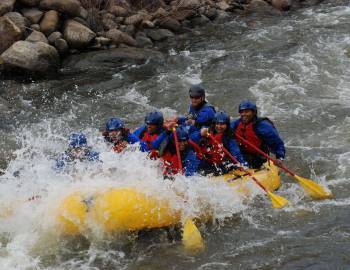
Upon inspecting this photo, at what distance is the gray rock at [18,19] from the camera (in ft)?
44.5

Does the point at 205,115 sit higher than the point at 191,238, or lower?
higher

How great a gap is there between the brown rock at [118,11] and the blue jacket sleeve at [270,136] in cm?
966

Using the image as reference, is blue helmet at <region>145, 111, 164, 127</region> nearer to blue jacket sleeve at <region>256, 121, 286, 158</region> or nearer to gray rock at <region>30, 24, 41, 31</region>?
blue jacket sleeve at <region>256, 121, 286, 158</region>

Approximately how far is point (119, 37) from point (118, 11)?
1.86 meters

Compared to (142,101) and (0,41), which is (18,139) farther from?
(0,41)

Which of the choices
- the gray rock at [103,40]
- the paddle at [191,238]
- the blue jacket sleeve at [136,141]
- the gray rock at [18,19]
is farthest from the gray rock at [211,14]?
the paddle at [191,238]

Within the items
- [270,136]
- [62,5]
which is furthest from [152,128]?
[62,5]

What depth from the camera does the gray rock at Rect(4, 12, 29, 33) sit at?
13.6 m

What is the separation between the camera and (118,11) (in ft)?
52.9

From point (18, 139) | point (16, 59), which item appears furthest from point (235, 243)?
point (16, 59)

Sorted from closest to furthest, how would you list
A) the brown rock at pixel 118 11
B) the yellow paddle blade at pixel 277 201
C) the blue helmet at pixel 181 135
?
the yellow paddle blade at pixel 277 201 < the blue helmet at pixel 181 135 < the brown rock at pixel 118 11

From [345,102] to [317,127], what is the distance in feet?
4.16

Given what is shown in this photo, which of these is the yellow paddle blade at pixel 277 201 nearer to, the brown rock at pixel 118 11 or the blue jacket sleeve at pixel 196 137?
the blue jacket sleeve at pixel 196 137

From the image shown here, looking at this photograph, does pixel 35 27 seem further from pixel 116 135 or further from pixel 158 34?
pixel 116 135
